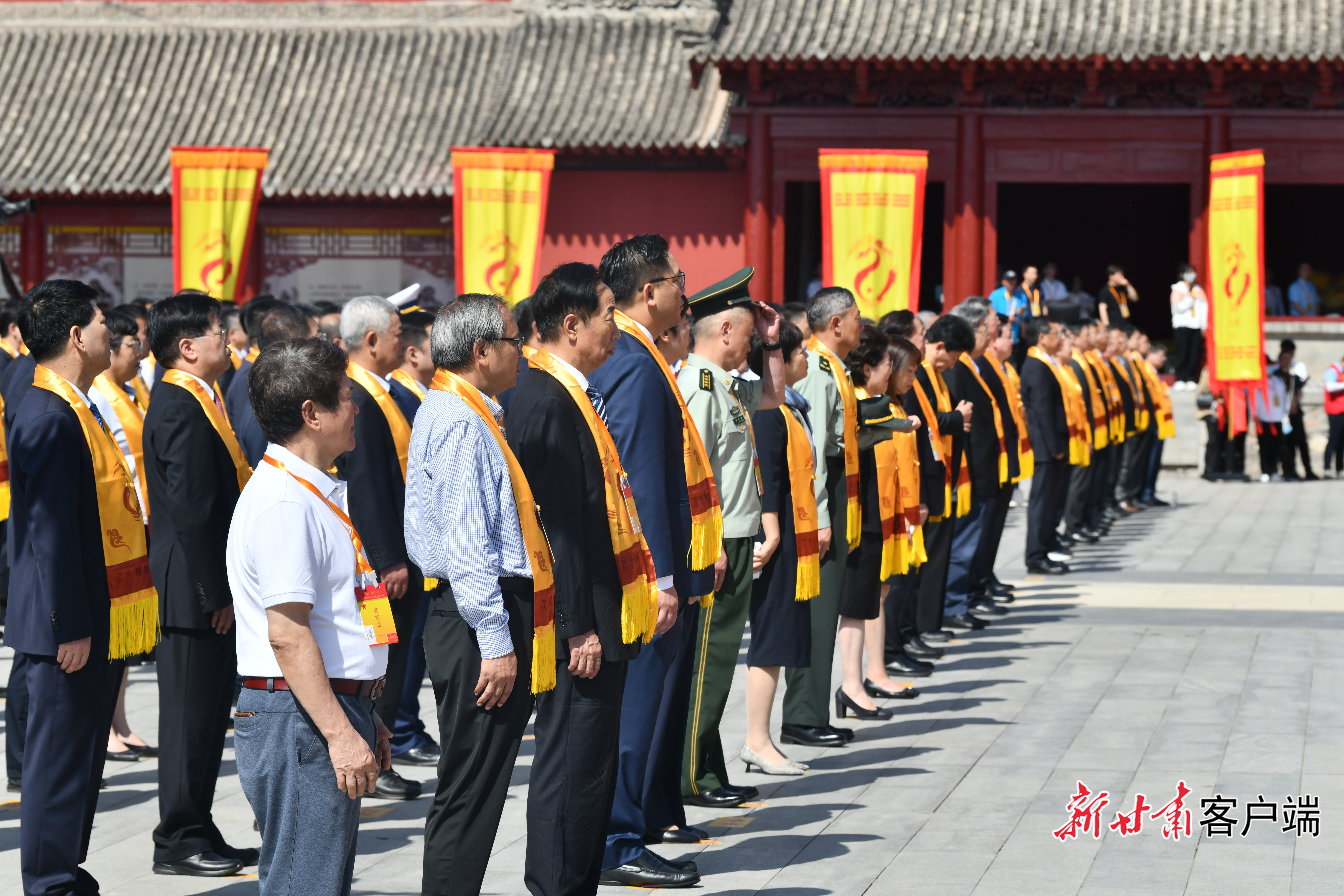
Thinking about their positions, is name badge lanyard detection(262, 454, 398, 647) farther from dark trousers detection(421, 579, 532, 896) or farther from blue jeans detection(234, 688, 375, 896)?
dark trousers detection(421, 579, 532, 896)

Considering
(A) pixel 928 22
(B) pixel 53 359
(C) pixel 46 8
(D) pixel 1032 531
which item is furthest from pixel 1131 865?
(C) pixel 46 8

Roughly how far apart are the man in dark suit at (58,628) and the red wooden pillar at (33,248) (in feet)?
59.0

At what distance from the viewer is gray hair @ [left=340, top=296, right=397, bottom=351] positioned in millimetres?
5645

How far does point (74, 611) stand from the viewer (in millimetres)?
4129

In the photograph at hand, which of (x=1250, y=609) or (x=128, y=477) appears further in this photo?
(x=1250, y=609)

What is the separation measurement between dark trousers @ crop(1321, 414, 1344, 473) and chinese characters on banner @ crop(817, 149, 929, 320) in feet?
20.3

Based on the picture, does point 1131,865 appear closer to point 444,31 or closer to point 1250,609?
point 1250,609

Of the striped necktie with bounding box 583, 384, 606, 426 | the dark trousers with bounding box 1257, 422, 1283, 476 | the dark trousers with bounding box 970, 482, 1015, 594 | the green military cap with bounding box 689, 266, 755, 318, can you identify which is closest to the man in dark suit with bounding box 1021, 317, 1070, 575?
the dark trousers with bounding box 970, 482, 1015, 594

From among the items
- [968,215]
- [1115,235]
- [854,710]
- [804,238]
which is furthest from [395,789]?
[1115,235]

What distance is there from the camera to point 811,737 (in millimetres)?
6238

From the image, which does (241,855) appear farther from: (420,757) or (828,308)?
(828,308)

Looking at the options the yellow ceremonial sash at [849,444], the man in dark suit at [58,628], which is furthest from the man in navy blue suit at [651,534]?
the yellow ceremonial sash at [849,444]

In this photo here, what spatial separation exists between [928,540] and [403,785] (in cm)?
358

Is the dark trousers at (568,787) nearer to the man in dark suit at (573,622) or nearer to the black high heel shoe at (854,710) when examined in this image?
the man in dark suit at (573,622)
